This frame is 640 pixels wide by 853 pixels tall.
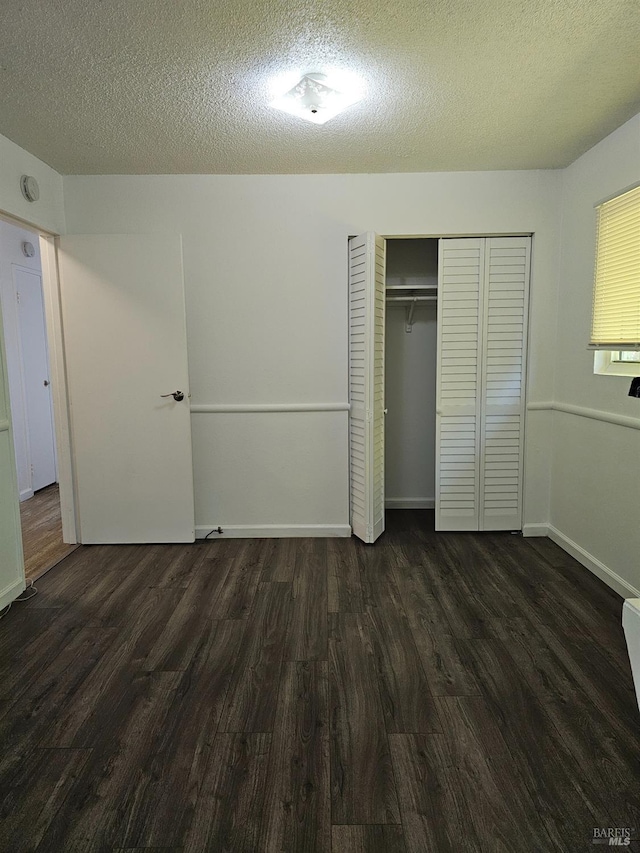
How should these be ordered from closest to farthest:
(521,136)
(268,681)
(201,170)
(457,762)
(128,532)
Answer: (457,762), (268,681), (521,136), (201,170), (128,532)

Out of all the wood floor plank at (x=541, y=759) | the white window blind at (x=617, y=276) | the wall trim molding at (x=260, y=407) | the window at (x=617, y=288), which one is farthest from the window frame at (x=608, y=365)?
the wood floor plank at (x=541, y=759)

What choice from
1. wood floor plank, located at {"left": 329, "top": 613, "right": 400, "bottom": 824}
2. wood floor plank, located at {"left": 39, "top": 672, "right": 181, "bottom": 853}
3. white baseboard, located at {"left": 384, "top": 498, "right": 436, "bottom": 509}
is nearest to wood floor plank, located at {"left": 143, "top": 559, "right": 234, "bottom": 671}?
wood floor plank, located at {"left": 39, "top": 672, "right": 181, "bottom": 853}

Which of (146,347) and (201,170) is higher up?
(201,170)

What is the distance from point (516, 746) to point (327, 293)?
2660 mm

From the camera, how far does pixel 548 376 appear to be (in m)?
3.40

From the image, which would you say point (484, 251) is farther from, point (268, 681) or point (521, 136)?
point (268, 681)

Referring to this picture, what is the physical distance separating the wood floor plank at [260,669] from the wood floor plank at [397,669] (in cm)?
41

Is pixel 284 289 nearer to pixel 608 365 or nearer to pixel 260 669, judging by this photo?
pixel 608 365

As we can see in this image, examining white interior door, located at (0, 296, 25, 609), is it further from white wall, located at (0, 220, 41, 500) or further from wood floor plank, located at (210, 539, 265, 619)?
white wall, located at (0, 220, 41, 500)

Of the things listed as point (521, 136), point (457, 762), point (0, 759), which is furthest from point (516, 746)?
point (521, 136)

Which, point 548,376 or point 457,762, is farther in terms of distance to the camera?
point 548,376

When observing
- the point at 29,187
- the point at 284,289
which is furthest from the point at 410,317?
the point at 29,187

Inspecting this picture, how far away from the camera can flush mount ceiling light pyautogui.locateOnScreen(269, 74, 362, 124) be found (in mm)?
2094

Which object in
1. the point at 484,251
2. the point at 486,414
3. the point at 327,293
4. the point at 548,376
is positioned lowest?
the point at 486,414
